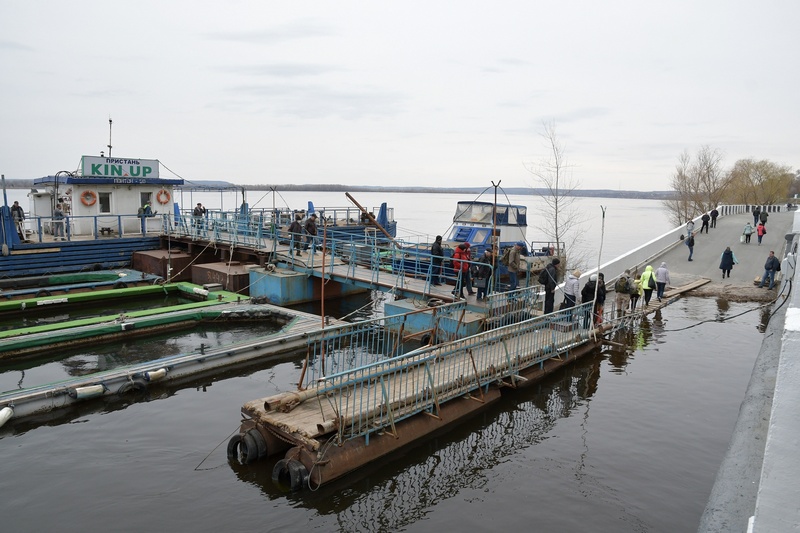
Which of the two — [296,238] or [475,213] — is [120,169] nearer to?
[296,238]

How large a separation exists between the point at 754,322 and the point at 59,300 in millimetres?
22851

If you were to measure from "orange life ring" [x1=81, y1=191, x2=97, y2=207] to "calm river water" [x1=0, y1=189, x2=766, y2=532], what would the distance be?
54.8 feet

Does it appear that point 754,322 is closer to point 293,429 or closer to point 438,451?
point 438,451

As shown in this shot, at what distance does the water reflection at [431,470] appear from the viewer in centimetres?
809

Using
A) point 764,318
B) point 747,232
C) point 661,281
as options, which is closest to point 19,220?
point 661,281

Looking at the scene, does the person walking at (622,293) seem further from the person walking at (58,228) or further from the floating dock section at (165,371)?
the person walking at (58,228)

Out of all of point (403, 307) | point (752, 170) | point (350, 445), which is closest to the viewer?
point (350, 445)

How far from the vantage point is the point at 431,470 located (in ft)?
30.4

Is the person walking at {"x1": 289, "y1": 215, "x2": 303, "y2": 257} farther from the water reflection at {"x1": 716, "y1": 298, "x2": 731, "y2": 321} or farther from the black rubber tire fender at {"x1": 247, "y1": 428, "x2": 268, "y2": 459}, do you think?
the water reflection at {"x1": 716, "y1": 298, "x2": 731, "y2": 321}

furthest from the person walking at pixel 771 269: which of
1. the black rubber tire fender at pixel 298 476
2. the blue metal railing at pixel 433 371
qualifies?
the black rubber tire fender at pixel 298 476

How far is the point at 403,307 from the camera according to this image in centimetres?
1589

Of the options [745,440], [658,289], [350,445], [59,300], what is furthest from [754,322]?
[59,300]

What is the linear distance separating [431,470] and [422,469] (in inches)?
5.8

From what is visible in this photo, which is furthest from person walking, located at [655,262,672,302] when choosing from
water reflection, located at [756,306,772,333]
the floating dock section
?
the floating dock section
